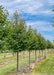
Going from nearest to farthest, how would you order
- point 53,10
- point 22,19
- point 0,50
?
1. point 0,50
2. point 22,19
3. point 53,10

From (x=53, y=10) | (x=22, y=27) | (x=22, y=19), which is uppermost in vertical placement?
(x=53, y=10)

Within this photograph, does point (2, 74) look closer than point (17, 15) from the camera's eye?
Yes

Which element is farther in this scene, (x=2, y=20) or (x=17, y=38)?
(x=17, y=38)

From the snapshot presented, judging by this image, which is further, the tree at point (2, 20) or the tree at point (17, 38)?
the tree at point (17, 38)

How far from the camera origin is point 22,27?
48.0ft

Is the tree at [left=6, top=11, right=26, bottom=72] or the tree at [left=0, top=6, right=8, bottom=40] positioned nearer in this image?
the tree at [left=0, top=6, right=8, bottom=40]

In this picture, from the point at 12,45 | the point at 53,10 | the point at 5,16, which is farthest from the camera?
the point at 53,10

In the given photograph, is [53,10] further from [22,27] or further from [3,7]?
[3,7]

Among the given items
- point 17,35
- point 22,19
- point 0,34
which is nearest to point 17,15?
point 22,19

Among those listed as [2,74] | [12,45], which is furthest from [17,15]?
[2,74]

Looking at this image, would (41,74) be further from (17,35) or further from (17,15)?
(17,15)

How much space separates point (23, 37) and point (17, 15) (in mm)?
3056

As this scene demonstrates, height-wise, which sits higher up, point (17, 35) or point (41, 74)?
point (17, 35)

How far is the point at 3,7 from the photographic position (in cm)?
890
